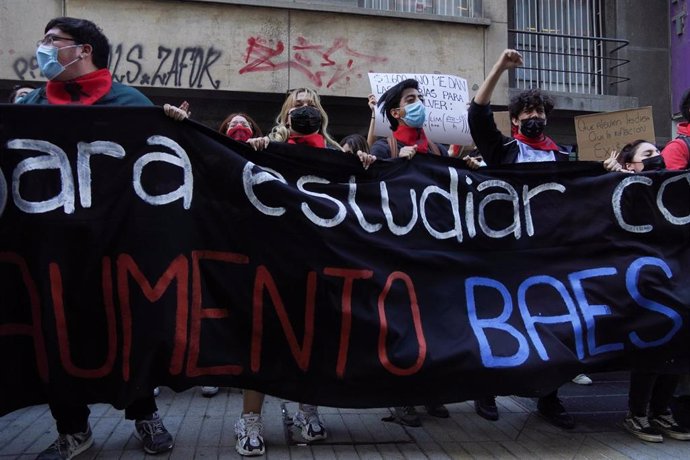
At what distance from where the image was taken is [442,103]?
21.4 ft

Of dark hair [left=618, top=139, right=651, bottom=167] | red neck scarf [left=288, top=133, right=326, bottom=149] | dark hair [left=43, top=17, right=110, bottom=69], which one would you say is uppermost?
dark hair [left=43, top=17, right=110, bottom=69]

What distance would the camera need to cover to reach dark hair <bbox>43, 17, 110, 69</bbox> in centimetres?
340

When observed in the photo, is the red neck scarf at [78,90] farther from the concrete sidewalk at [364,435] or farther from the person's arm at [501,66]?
the person's arm at [501,66]

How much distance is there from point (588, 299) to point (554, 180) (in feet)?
2.40

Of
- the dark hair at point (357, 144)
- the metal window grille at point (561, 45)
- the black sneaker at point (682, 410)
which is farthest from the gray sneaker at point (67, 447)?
the metal window grille at point (561, 45)

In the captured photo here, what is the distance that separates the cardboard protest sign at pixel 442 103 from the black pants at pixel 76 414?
3780 mm

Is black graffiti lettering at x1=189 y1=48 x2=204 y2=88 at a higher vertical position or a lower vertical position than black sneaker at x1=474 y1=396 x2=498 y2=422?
higher

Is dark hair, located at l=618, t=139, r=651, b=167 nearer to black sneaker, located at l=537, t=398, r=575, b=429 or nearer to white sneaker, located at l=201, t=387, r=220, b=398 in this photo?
black sneaker, located at l=537, t=398, r=575, b=429

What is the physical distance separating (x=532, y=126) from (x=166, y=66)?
18.3ft

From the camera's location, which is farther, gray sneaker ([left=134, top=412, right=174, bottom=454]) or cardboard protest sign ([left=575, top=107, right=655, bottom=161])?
cardboard protest sign ([left=575, top=107, right=655, bottom=161])

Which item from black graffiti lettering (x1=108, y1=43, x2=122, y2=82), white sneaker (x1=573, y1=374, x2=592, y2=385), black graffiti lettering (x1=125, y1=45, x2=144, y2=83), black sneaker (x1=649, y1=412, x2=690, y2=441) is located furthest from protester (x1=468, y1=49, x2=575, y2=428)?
black graffiti lettering (x1=108, y1=43, x2=122, y2=82)

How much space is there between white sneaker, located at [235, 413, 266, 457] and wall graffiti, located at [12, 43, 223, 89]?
19.2 ft

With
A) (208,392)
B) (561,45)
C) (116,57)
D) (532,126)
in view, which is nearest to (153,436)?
(208,392)

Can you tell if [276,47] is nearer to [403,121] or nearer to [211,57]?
[211,57]
